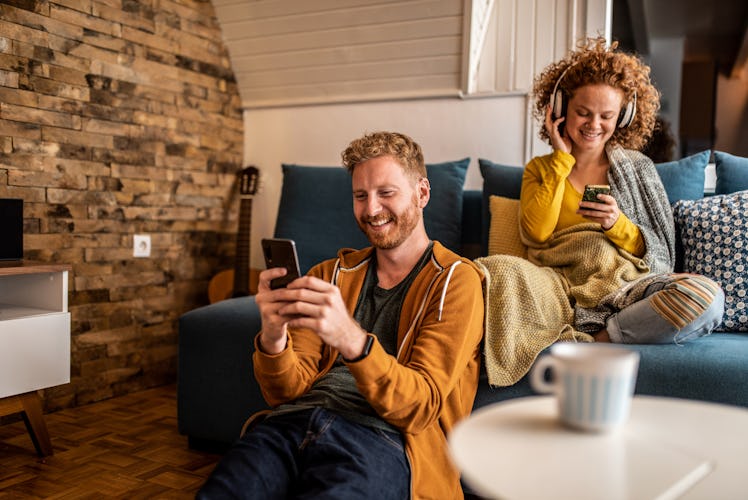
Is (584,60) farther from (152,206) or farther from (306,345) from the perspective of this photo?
(152,206)

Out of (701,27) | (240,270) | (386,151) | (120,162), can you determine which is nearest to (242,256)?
(240,270)

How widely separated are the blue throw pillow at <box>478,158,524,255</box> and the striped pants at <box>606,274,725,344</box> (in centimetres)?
74

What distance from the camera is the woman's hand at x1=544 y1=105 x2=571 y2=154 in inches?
79.6

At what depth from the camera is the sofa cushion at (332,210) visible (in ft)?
8.13

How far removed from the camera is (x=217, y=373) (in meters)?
2.12

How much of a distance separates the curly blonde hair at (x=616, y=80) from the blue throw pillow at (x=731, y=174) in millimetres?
249

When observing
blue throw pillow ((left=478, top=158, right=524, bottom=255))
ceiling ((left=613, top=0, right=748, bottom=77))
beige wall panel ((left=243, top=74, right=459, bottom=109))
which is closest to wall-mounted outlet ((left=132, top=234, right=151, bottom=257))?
beige wall panel ((left=243, top=74, right=459, bottom=109))

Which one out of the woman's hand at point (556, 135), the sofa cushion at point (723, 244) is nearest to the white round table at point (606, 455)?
the sofa cushion at point (723, 244)

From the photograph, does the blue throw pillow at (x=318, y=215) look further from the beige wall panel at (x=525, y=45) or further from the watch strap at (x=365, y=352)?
the watch strap at (x=365, y=352)

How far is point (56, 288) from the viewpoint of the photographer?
2186 millimetres

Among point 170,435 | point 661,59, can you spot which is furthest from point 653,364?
point 661,59

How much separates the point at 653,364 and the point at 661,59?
10.4 ft

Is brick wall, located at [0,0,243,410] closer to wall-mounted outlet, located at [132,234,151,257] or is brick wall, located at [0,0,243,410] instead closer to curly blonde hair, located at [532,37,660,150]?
wall-mounted outlet, located at [132,234,151,257]

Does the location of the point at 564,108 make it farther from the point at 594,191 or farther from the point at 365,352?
the point at 365,352
